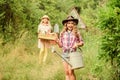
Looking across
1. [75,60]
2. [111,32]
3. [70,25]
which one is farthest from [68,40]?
[111,32]

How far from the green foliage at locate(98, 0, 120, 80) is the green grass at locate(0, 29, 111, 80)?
0.42m

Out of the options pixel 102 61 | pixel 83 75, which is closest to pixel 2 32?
pixel 83 75

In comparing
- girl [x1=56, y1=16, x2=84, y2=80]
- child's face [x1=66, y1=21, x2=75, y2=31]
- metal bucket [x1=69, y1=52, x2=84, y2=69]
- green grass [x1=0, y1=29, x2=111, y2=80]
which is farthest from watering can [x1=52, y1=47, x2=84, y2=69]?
child's face [x1=66, y1=21, x2=75, y2=31]

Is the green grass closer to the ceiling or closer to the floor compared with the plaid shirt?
closer to the floor

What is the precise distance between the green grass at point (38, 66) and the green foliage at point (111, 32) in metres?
0.42

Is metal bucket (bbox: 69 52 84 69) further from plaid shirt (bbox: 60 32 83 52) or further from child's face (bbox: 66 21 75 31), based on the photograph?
child's face (bbox: 66 21 75 31)

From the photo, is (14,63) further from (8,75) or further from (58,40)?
(58,40)

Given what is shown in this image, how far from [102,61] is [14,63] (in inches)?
164

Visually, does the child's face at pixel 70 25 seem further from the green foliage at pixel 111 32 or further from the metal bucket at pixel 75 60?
the green foliage at pixel 111 32

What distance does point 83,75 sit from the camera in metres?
9.50

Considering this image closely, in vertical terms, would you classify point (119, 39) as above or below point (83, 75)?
above

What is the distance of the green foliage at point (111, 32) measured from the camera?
6.96 m

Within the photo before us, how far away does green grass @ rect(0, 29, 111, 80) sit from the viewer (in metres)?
8.75

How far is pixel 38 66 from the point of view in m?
11.2
